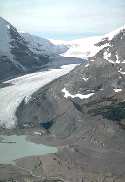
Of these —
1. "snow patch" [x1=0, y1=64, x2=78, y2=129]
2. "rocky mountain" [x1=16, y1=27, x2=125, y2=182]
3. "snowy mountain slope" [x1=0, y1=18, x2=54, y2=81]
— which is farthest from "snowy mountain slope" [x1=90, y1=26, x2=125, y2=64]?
"snowy mountain slope" [x1=0, y1=18, x2=54, y2=81]

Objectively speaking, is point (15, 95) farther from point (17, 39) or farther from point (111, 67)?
point (17, 39)

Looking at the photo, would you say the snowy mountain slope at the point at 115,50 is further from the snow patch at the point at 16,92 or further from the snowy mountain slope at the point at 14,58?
the snowy mountain slope at the point at 14,58

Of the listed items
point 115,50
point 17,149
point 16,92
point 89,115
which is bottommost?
point 17,149

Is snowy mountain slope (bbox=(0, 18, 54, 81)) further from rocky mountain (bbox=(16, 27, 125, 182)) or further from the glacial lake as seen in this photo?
the glacial lake

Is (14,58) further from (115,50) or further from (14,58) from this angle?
(115,50)

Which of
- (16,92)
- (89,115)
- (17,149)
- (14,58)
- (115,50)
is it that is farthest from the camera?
(14,58)

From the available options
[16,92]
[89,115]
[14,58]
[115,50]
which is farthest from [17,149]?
[14,58]

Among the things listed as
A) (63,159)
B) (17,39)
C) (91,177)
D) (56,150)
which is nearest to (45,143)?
(56,150)
